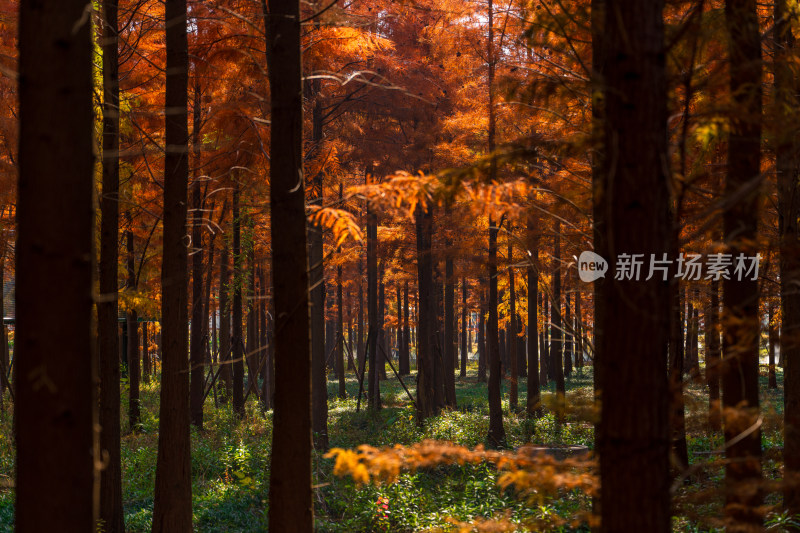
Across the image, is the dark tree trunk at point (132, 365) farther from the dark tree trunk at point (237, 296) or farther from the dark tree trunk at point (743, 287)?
the dark tree trunk at point (743, 287)

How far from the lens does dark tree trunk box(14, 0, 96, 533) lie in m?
3.05

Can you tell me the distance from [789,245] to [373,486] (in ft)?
29.0

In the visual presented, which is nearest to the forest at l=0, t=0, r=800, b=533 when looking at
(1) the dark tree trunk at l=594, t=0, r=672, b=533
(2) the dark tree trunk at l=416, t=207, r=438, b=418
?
(1) the dark tree trunk at l=594, t=0, r=672, b=533

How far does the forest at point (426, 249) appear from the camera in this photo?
3.14 meters

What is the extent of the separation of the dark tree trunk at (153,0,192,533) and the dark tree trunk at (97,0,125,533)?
83 centimetres

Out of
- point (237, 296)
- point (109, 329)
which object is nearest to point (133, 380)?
point (237, 296)

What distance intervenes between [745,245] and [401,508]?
7.90 metres

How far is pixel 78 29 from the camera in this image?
3205mm

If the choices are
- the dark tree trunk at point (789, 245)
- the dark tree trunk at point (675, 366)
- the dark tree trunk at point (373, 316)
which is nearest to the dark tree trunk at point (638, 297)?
the dark tree trunk at point (675, 366)

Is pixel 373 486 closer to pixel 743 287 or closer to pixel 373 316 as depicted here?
pixel 743 287

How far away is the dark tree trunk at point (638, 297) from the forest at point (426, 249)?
0.4 inches

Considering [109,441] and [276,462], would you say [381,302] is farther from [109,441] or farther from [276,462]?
[276,462]

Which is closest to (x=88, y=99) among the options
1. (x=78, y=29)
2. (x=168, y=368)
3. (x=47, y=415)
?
(x=78, y=29)

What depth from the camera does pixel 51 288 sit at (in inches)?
119
